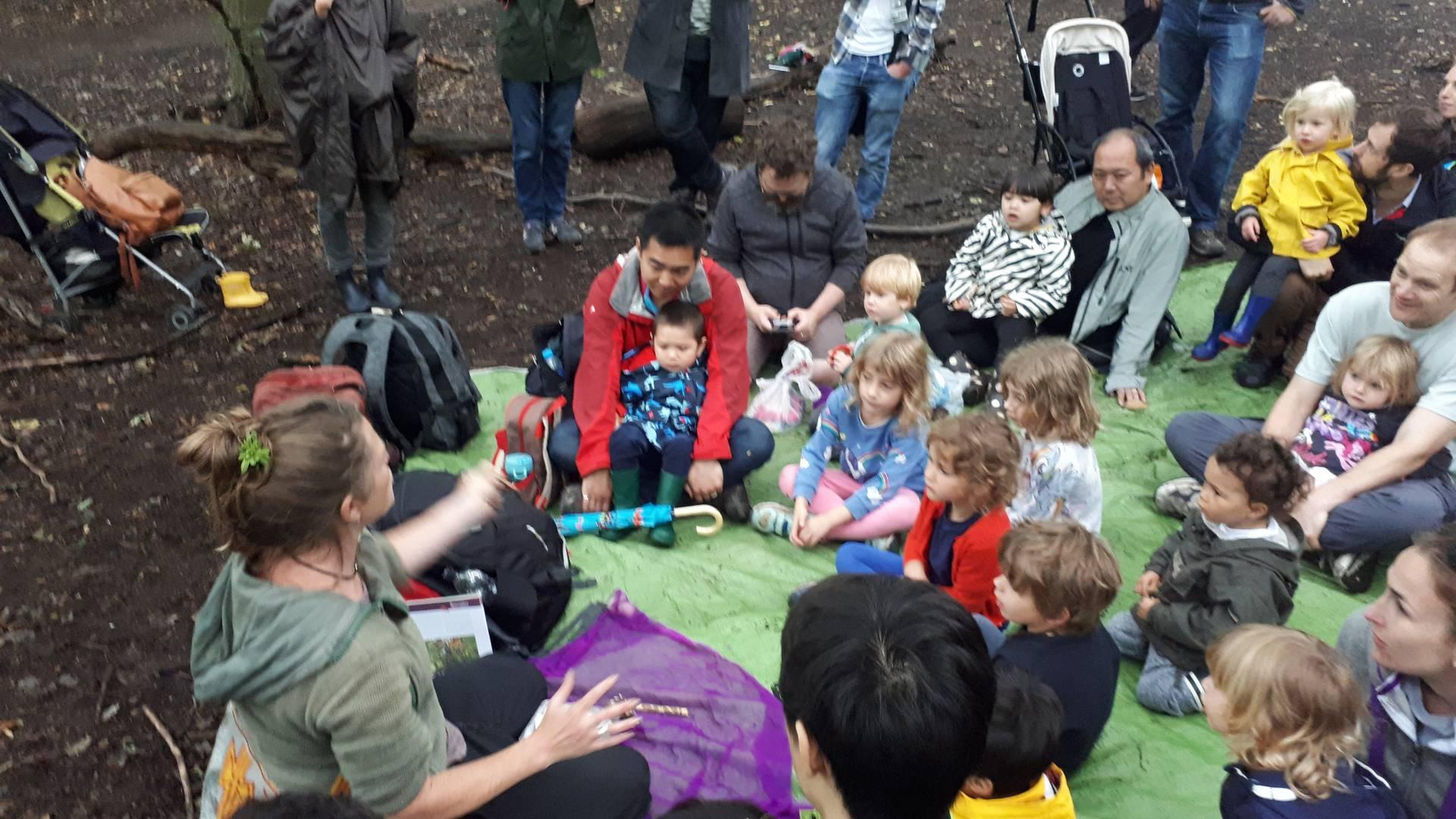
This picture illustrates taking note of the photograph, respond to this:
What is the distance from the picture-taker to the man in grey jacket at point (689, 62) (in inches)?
217

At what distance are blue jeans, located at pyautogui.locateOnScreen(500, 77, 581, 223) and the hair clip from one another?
387cm

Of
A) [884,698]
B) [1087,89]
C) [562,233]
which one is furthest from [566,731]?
[1087,89]

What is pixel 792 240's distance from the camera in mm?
4414

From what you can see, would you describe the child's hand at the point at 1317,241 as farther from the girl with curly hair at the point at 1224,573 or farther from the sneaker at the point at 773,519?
the sneaker at the point at 773,519

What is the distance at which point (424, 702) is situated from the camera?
1.91 m

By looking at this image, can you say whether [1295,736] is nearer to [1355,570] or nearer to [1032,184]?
[1355,570]

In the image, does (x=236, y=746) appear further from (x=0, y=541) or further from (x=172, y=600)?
(x=0, y=541)

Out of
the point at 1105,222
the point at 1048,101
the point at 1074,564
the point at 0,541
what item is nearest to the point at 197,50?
the point at 0,541

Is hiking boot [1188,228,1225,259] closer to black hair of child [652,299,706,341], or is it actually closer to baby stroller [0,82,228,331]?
black hair of child [652,299,706,341]

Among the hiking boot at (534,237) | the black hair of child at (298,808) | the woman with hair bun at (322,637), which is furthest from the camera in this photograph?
the hiking boot at (534,237)

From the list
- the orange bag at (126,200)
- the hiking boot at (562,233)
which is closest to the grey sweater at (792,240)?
the hiking boot at (562,233)

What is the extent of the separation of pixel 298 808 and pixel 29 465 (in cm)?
329

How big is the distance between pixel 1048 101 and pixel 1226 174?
1114 mm

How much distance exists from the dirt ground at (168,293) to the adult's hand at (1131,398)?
5.06ft
